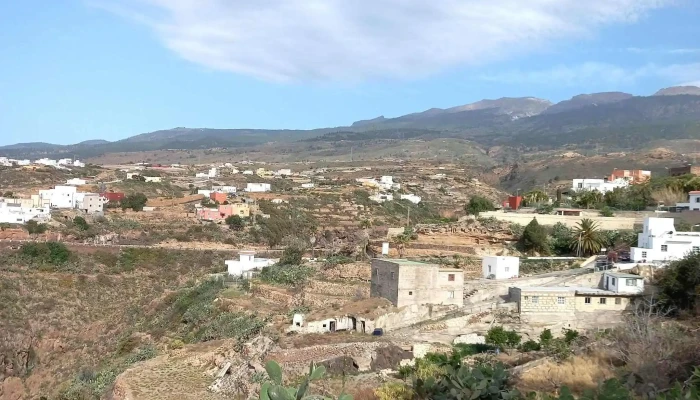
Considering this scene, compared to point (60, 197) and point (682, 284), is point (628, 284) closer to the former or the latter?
point (682, 284)

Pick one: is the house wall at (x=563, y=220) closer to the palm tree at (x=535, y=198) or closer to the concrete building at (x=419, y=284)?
the palm tree at (x=535, y=198)

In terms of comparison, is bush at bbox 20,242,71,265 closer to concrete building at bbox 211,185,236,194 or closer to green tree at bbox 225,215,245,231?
green tree at bbox 225,215,245,231

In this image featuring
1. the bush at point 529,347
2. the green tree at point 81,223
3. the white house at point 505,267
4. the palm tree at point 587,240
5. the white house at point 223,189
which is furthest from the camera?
the white house at point 223,189

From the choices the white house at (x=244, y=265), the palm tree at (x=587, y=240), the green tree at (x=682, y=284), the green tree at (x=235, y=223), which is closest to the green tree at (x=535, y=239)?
the palm tree at (x=587, y=240)

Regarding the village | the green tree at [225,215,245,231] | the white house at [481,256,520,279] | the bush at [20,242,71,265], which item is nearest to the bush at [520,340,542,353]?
the village

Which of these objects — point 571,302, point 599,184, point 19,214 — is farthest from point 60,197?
point 571,302

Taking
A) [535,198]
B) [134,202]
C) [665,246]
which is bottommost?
[134,202]

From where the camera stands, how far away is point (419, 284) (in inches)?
861

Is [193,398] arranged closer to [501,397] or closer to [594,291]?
[501,397]

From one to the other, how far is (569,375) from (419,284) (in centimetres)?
940

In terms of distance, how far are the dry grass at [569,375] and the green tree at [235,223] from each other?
3972 cm

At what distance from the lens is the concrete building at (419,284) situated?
21672 mm

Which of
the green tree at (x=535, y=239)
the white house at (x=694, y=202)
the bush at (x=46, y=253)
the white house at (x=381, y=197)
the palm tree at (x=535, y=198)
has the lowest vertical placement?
the bush at (x=46, y=253)

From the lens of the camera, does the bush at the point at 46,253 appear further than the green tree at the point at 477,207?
No
